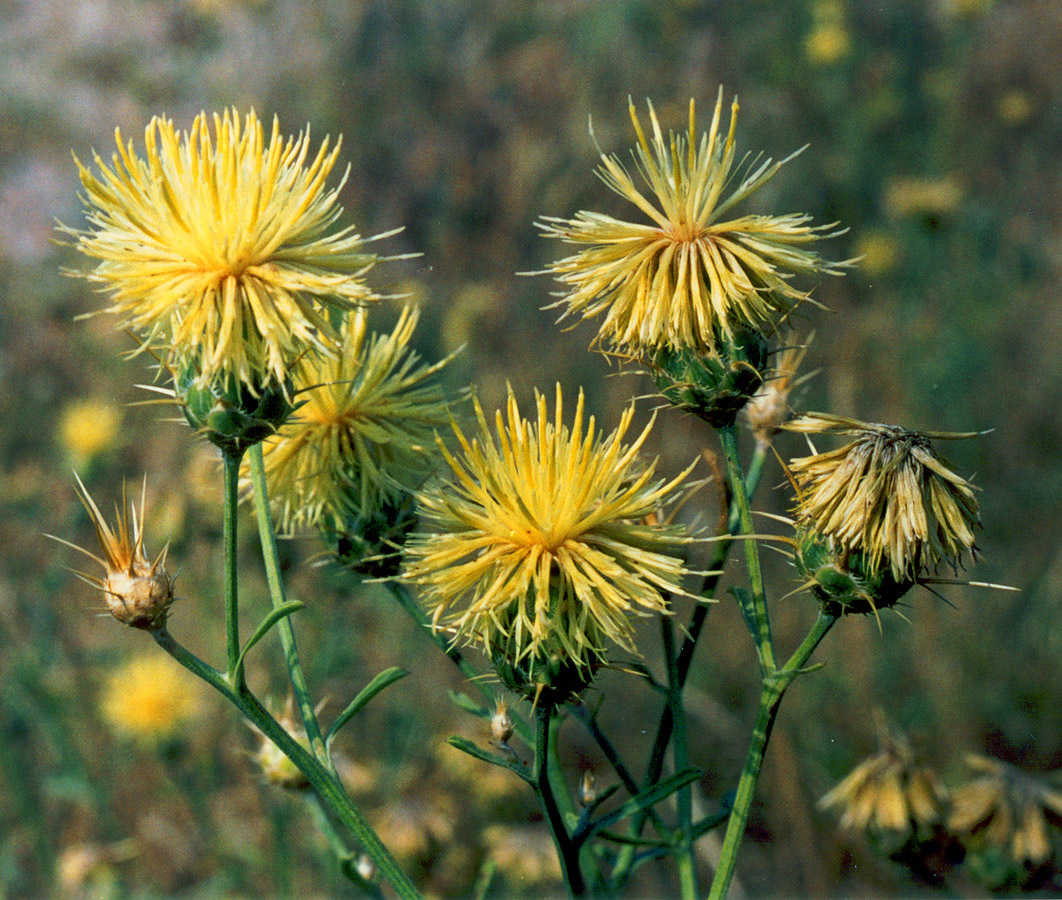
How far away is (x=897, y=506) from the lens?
159 centimetres

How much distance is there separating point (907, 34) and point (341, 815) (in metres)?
8.35

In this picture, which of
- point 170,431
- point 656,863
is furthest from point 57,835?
point 656,863

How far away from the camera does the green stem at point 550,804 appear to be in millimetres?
1587

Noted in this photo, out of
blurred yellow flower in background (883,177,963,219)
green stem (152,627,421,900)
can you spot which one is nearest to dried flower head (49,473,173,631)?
green stem (152,627,421,900)

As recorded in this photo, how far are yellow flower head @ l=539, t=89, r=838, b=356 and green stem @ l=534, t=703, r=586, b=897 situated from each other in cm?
67

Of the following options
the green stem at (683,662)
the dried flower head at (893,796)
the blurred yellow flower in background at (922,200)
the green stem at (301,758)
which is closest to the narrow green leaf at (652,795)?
the green stem at (683,662)

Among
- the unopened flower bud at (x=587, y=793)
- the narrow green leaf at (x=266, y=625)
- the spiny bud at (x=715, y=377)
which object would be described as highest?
the spiny bud at (x=715, y=377)

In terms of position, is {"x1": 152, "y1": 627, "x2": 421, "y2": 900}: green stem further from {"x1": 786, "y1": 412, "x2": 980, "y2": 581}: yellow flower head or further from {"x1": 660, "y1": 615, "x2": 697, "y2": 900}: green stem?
{"x1": 786, "y1": 412, "x2": 980, "y2": 581}: yellow flower head

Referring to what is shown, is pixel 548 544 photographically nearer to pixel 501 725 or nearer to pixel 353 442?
pixel 501 725

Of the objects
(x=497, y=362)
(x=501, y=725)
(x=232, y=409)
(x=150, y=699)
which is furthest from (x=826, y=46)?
(x=501, y=725)

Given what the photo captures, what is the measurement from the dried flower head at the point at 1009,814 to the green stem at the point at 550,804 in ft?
5.75

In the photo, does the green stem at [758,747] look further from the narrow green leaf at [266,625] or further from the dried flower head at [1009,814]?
the dried flower head at [1009,814]

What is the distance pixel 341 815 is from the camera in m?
1.64

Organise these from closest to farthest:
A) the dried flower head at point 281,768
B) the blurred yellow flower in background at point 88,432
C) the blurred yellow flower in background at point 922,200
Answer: the dried flower head at point 281,768
the blurred yellow flower in background at point 88,432
the blurred yellow flower in background at point 922,200
